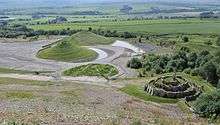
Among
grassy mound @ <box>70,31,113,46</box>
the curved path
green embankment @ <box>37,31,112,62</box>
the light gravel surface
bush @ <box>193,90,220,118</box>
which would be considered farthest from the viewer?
grassy mound @ <box>70,31,113,46</box>

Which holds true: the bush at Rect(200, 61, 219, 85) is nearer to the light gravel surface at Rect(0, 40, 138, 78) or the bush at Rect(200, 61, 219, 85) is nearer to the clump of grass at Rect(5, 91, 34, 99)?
the light gravel surface at Rect(0, 40, 138, 78)

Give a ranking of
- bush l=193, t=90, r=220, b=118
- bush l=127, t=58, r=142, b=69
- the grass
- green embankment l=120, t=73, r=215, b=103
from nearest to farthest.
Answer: bush l=193, t=90, r=220, b=118 < the grass < green embankment l=120, t=73, r=215, b=103 < bush l=127, t=58, r=142, b=69

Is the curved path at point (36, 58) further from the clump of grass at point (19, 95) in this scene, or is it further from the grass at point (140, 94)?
the clump of grass at point (19, 95)

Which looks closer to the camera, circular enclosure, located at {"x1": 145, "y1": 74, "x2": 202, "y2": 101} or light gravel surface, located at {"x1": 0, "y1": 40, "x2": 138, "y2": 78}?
circular enclosure, located at {"x1": 145, "y1": 74, "x2": 202, "y2": 101}

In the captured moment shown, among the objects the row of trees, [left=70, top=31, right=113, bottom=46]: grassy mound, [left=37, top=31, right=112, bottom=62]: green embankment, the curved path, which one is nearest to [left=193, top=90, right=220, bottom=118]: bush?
the row of trees

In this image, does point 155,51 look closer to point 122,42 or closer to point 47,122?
point 122,42

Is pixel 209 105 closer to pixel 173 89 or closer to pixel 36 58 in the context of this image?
pixel 173 89

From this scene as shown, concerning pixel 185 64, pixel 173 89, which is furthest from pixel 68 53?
pixel 173 89
